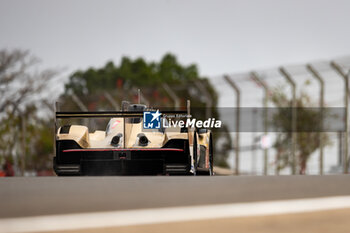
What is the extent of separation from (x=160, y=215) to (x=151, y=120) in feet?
19.8

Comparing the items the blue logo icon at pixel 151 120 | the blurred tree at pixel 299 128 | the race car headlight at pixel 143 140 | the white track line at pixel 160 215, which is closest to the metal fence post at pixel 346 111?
the blurred tree at pixel 299 128

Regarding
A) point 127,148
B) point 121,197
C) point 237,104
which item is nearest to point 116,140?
point 127,148

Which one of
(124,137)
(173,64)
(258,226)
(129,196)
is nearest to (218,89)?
(124,137)

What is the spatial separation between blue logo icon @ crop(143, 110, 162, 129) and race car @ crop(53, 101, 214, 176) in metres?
0.03

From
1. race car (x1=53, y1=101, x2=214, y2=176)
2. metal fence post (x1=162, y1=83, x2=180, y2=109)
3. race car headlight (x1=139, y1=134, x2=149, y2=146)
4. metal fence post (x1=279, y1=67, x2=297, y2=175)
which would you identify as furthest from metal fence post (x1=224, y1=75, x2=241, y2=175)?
race car headlight (x1=139, y1=134, x2=149, y2=146)

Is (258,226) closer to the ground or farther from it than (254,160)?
farther from it

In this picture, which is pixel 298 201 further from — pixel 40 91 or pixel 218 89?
pixel 40 91

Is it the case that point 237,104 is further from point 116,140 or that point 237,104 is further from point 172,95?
point 116,140

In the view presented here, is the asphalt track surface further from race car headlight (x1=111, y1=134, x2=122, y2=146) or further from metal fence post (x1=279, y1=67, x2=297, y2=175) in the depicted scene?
metal fence post (x1=279, y1=67, x2=297, y2=175)

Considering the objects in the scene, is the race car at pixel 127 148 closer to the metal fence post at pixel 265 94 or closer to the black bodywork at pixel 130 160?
the black bodywork at pixel 130 160

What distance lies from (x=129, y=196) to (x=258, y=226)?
1738 mm

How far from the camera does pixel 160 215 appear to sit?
3416 millimetres

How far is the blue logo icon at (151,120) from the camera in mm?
9336

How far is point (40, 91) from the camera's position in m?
34.7
